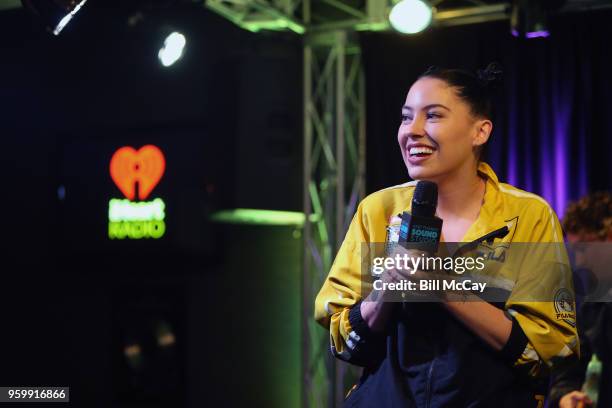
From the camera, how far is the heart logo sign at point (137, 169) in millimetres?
5480

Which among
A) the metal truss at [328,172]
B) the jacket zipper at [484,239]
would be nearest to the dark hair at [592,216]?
the jacket zipper at [484,239]

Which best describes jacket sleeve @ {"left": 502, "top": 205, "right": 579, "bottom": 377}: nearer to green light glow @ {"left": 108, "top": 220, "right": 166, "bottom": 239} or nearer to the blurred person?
the blurred person

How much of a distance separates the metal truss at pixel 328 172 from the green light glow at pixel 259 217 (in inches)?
11.2

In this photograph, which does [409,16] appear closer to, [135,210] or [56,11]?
[56,11]

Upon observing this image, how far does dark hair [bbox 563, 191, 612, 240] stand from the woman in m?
1.50

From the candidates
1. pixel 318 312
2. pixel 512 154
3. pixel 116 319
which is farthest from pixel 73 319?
pixel 318 312

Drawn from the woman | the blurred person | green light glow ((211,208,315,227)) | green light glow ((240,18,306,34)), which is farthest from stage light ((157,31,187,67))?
the woman

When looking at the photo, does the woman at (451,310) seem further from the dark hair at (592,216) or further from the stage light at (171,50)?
the stage light at (171,50)

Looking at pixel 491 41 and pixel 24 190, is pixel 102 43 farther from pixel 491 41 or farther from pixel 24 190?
pixel 491 41

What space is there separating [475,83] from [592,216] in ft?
5.25

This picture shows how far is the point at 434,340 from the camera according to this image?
1439 mm

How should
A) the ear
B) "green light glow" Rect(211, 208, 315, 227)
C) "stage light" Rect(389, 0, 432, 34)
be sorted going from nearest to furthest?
the ear
"stage light" Rect(389, 0, 432, 34)
"green light glow" Rect(211, 208, 315, 227)

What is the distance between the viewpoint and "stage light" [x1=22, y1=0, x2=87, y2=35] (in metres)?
2.82

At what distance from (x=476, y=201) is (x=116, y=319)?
15.5 ft
